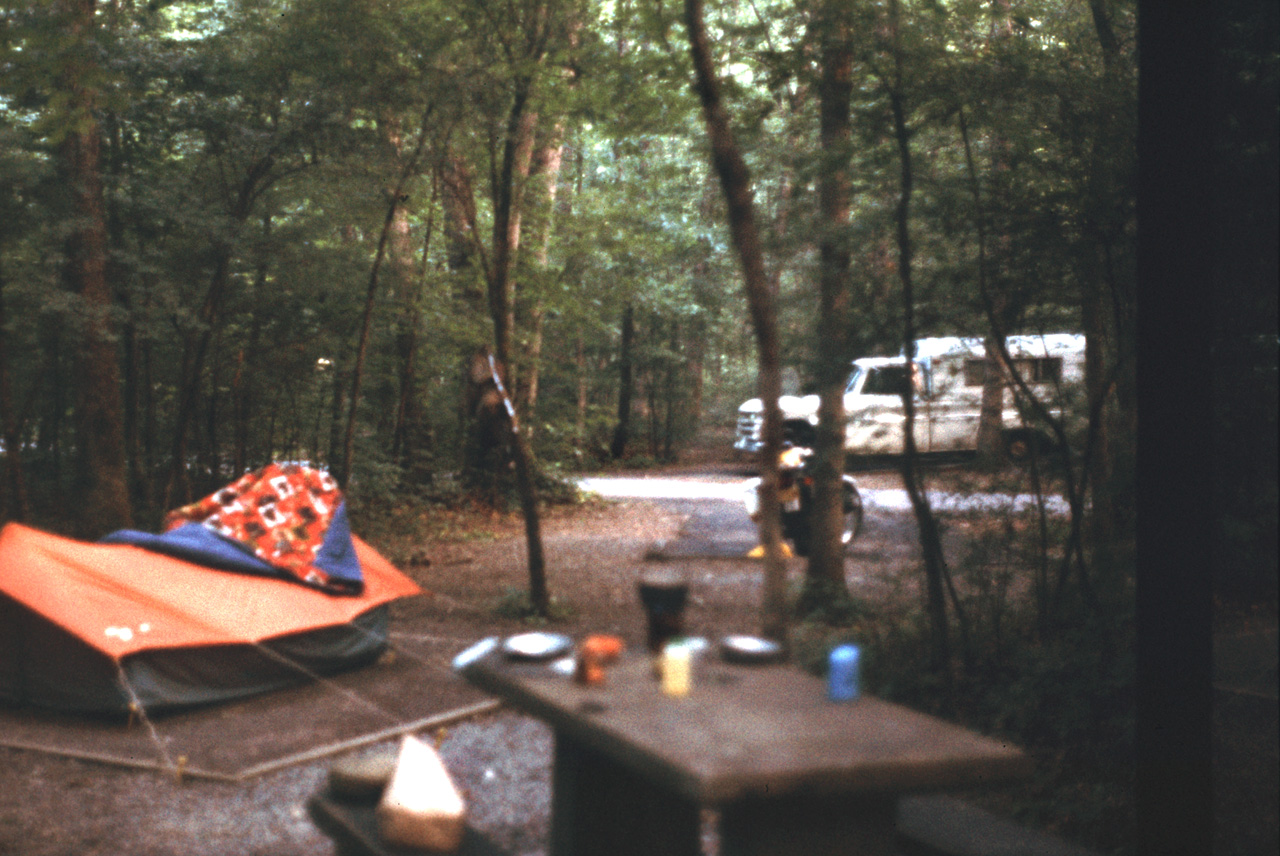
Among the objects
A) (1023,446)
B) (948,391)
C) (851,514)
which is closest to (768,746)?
(851,514)

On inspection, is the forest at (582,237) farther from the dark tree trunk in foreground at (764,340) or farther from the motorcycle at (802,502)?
the motorcycle at (802,502)

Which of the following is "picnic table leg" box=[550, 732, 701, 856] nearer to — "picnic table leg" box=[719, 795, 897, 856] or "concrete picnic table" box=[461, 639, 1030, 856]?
"concrete picnic table" box=[461, 639, 1030, 856]

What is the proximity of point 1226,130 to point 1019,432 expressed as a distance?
6.21ft

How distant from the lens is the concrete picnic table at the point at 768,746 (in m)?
1.59

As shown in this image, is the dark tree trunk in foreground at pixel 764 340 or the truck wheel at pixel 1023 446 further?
the truck wheel at pixel 1023 446

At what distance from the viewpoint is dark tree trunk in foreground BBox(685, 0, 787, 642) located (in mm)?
1541

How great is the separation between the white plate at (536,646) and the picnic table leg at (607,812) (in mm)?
350

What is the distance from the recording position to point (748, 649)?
163cm

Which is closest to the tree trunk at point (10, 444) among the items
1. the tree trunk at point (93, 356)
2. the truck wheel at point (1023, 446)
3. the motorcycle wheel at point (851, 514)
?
the tree trunk at point (93, 356)

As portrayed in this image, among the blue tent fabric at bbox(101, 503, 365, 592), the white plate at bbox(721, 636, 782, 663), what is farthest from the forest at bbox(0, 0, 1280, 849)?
the blue tent fabric at bbox(101, 503, 365, 592)

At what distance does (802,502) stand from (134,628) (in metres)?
3.21

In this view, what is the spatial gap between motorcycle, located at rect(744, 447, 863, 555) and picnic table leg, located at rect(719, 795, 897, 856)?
0.46 meters

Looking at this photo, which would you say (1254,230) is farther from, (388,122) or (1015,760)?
(388,122)

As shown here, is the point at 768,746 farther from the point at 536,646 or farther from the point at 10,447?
the point at 10,447
